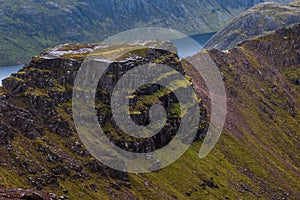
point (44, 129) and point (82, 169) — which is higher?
point (44, 129)

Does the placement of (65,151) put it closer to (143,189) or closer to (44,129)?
(44,129)

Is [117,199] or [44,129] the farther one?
[44,129]

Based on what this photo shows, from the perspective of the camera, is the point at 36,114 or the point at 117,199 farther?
the point at 36,114

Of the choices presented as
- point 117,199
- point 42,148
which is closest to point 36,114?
point 42,148

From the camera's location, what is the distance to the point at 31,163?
6742 inches

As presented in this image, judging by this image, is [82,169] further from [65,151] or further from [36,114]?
[36,114]

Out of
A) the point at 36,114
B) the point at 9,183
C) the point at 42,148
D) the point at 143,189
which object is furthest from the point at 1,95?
the point at 143,189

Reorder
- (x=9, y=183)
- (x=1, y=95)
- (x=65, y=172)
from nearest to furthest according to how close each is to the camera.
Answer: (x=9, y=183) < (x=65, y=172) < (x=1, y=95)

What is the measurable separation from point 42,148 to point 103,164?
28152mm

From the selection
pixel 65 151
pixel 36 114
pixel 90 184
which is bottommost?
pixel 90 184

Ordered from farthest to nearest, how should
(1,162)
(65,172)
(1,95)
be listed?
1. (1,95)
2. (65,172)
3. (1,162)

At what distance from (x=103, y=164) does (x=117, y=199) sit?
62.4 ft

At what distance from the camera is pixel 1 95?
194 metres

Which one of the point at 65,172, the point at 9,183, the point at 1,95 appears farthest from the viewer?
Answer: the point at 1,95
